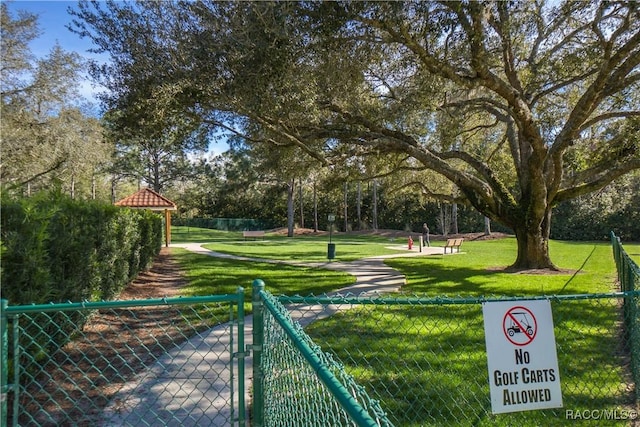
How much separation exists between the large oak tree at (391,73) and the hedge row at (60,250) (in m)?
3.06

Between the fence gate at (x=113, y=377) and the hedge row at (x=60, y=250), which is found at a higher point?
the hedge row at (x=60, y=250)

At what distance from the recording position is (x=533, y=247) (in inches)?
547

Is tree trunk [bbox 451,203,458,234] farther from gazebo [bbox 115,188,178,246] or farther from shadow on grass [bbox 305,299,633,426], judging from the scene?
shadow on grass [bbox 305,299,633,426]

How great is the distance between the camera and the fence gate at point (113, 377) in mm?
2924

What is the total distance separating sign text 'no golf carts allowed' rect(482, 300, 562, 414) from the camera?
284 cm

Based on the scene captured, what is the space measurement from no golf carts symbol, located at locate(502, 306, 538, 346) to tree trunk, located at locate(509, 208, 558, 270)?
11905 mm

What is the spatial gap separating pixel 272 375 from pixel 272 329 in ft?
1.03

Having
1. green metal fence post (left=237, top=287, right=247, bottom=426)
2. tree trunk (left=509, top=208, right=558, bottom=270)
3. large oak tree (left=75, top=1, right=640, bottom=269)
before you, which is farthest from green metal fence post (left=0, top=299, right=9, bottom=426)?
tree trunk (left=509, top=208, right=558, bottom=270)

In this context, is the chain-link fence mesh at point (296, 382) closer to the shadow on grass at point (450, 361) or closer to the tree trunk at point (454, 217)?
the shadow on grass at point (450, 361)

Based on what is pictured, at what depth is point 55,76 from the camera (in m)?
24.8

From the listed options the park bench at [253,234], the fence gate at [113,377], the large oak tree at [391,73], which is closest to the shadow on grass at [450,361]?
the fence gate at [113,377]

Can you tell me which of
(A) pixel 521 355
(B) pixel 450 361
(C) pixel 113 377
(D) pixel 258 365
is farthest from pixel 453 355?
(C) pixel 113 377

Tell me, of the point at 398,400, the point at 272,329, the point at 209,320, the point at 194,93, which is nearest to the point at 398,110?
the point at 194,93

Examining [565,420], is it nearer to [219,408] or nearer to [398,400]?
[398,400]
